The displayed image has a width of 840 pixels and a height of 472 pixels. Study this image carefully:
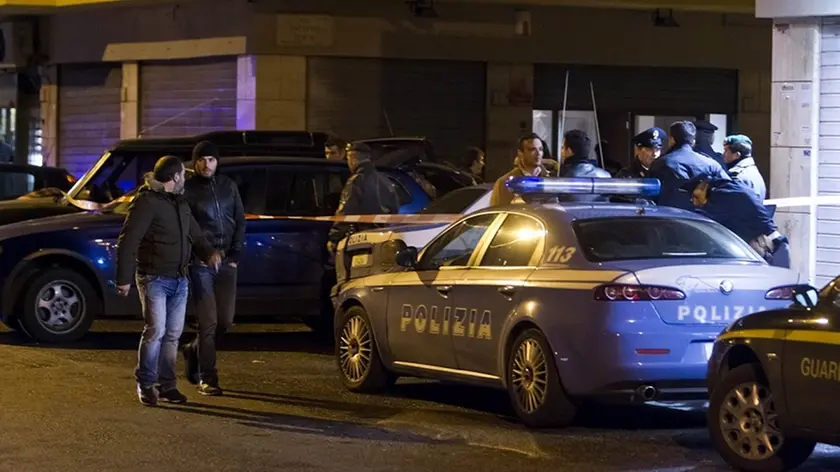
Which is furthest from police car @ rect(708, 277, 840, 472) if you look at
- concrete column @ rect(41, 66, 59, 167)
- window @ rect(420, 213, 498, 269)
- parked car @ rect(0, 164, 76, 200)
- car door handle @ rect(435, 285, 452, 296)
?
concrete column @ rect(41, 66, 59, 167)

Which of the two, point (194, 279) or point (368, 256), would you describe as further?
point (368, 256)

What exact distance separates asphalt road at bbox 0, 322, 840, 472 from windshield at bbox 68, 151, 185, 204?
3618 millimetres

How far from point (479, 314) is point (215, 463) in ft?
7.68

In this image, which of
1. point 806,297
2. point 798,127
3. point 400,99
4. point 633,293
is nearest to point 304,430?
point 633,293

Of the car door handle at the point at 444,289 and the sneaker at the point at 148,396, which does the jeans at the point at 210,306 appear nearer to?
the sneaker at the point at 148,396

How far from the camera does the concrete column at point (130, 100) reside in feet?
82.5

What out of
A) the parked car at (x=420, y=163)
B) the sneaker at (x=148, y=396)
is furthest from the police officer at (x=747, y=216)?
the parked car at (x=420, y=163)

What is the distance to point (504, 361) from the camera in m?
9.63

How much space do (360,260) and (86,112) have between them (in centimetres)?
1532

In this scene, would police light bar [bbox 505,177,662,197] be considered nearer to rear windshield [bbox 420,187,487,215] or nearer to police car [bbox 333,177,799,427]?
police car [bbox 333,177,799,427]

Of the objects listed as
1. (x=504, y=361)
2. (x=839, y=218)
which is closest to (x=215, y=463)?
(x=504, y=361)

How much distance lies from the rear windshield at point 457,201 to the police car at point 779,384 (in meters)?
5.46

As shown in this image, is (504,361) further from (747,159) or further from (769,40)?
(769,40)

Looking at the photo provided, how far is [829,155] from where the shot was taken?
47.5ft
